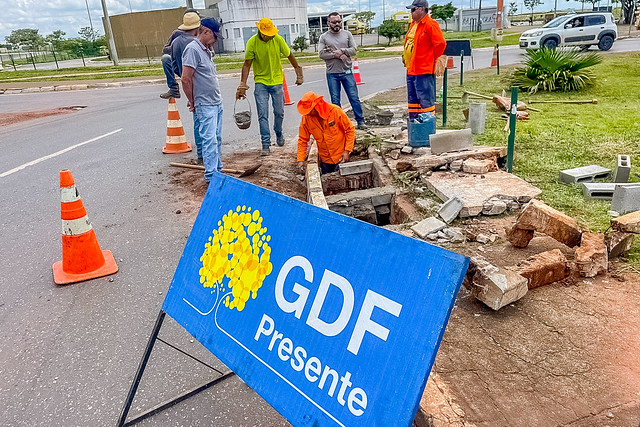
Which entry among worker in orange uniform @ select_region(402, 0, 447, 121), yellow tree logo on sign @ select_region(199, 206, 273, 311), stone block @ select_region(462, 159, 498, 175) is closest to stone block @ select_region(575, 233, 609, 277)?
stone block @ select_region(462, 159, 498, 175)

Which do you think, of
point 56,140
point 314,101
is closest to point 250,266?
point 314,101

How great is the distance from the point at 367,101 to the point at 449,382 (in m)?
9.51

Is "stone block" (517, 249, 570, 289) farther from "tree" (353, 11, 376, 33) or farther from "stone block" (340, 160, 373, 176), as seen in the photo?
"tree" (353, 11, 376, 33)

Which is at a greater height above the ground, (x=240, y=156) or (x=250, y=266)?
(x=250, y=266)

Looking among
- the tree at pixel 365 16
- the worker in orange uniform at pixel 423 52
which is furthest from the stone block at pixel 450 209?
the tree at pixel 365 16

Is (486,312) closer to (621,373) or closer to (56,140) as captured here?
(621,373)

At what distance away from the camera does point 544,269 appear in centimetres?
319

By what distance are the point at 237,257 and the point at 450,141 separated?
4332mm

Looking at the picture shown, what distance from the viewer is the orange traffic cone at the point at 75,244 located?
3.78 meters

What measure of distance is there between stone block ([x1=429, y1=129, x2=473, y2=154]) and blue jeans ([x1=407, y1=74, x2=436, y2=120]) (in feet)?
2.62

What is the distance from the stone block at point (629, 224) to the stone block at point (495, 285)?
0.89 meters

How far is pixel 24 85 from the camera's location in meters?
20.4

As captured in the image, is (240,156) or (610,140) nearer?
(610,140)

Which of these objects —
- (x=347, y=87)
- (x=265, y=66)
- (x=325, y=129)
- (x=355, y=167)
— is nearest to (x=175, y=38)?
(x=265, y=66)
